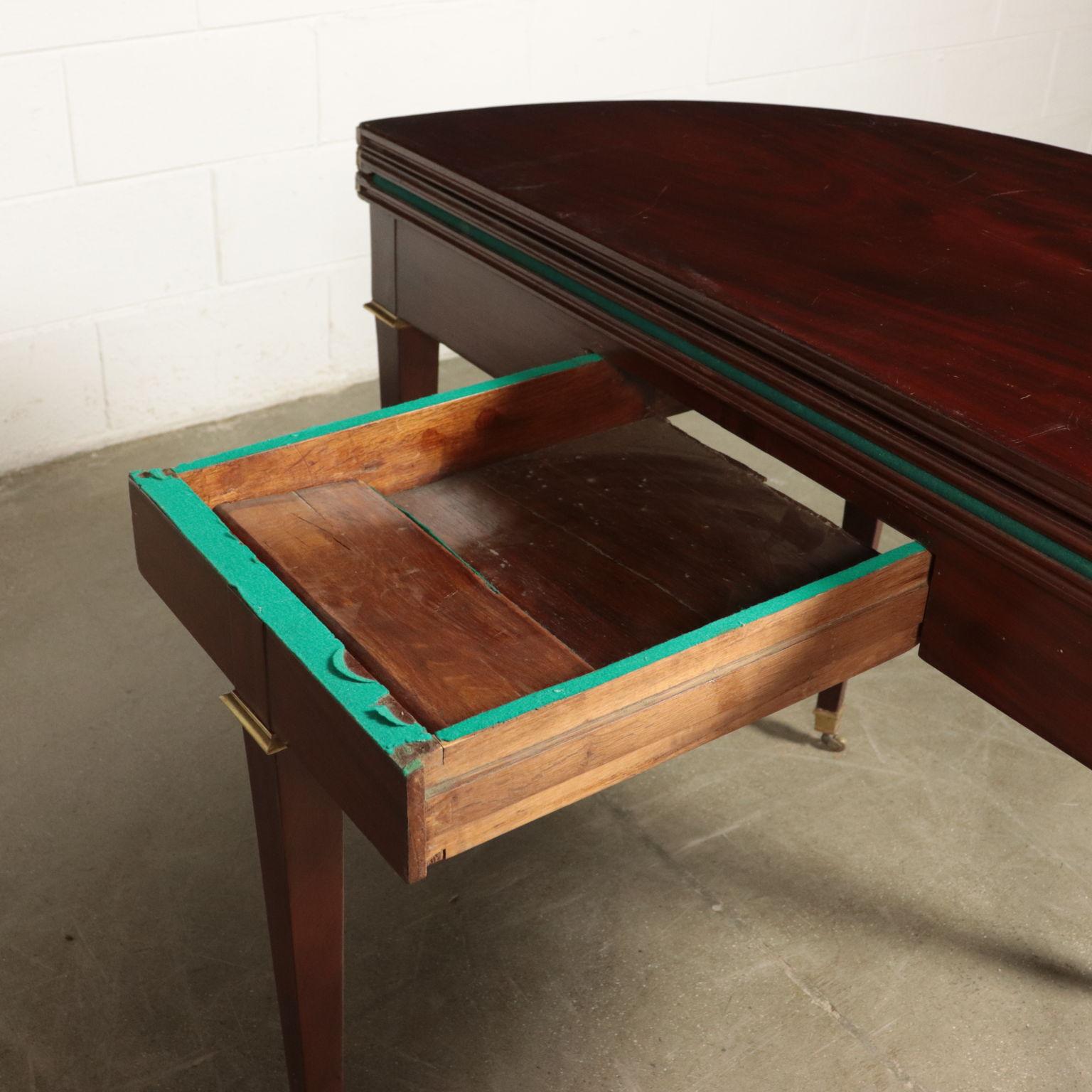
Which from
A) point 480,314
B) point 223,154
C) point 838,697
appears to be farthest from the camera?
point 223,154

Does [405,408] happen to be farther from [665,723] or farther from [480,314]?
[665,723]

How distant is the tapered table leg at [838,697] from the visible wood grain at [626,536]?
0.32m

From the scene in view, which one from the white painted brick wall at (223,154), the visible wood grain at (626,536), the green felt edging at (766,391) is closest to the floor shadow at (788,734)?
the visible wood grain at (626,536)

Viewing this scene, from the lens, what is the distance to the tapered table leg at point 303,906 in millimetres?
949

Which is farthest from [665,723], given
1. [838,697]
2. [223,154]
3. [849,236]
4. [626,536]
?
[223,154]

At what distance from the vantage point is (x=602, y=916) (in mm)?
1425

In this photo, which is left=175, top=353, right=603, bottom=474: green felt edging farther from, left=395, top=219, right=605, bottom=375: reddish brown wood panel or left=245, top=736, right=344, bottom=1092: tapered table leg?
left=245, top=736, right=344, bottom=1092: tapered table leg

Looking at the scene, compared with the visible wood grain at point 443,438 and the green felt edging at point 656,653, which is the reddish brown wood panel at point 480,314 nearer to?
the visible wood grain at point 443,438

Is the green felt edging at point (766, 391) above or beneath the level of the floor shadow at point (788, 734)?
above

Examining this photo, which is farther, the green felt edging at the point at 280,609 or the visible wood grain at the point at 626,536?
the visible wood grain at the point at 626,536

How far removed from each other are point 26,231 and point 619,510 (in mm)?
1376

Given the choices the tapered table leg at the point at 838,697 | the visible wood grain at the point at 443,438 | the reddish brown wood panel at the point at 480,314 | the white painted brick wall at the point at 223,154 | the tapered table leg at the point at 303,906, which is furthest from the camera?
the white painted brick wall at the point at 223,154

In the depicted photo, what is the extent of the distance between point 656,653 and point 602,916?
2.30 ft

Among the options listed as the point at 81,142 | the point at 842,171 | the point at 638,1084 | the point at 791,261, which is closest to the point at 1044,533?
the point at 791,261
